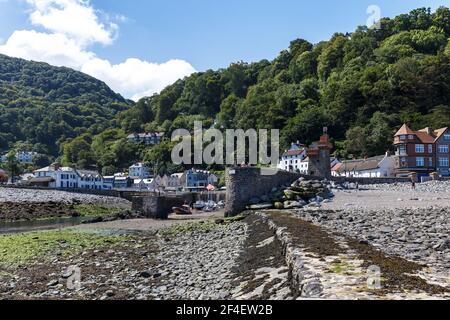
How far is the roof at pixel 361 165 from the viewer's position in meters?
61.9

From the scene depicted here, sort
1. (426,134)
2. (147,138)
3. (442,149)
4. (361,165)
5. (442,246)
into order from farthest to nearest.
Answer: (147,138), (361,165), (426,134), (442,149), (442,246)

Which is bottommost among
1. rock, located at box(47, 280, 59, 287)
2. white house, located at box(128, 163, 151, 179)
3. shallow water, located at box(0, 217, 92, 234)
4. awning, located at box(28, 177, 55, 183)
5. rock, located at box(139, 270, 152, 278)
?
shallow water, located at box(0, 217, 92, 234)

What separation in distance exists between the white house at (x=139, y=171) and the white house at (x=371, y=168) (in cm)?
5526

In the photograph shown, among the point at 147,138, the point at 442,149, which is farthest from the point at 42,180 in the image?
the point at 442,149

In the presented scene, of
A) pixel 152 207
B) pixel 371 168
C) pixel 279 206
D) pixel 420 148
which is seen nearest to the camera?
pixel 279 206

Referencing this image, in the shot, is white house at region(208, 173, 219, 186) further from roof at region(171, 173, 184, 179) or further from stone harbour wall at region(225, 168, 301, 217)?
stone harbour wall at region(225, 168, 301, 217)

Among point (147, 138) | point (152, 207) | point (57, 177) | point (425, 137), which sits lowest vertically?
point (152, 207)

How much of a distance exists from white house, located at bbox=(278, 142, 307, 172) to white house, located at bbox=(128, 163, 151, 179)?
132 feet

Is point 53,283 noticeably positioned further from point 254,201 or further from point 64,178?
point 64,178

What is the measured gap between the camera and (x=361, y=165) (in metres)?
63.6

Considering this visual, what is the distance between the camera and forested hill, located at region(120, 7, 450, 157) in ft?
261

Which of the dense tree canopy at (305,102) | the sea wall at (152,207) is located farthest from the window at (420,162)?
the sea wall at (152,207)

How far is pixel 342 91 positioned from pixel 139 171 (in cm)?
5179

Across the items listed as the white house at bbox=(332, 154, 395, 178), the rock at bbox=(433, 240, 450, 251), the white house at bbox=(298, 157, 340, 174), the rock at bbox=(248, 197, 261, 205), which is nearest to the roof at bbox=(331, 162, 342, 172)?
the white house at bbox=(332, 154, 395, 178)
